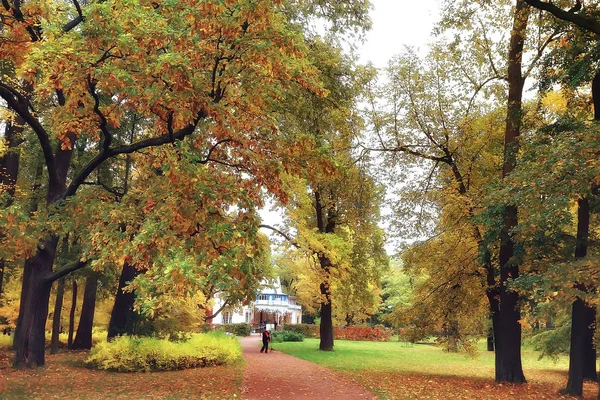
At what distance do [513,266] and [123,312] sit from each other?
13.4 metres

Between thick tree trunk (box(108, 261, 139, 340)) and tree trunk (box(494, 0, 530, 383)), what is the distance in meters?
12.4

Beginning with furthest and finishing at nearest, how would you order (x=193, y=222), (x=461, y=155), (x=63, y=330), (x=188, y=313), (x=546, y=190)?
1. (x=63, y=330)
2. (x=188, y=313)
3. (x=461, y=155)
4. (x=546, y=190)
5. (x=193, y=222)

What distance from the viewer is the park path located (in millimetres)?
10297

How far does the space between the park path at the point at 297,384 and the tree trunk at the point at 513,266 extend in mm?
4856

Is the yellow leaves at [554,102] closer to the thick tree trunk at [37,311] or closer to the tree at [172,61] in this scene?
the tree at [172,61]

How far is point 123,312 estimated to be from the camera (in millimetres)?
17047

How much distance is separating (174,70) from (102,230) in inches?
130

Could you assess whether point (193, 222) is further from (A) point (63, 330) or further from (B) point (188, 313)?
(A) point (63, 330)

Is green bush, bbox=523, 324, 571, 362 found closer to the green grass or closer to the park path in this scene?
the green grass

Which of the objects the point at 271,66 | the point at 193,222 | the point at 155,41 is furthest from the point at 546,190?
the point at 155,41

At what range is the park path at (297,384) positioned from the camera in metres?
10.3

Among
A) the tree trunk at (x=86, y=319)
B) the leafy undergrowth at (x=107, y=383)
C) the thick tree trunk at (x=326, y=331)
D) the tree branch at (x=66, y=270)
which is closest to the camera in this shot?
the leafy undergrowth at (x=107, y=383)

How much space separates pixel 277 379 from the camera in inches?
516

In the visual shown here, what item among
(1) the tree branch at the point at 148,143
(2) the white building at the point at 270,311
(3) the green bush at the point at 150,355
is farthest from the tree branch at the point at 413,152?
(2) the white building at the point at 270,311
